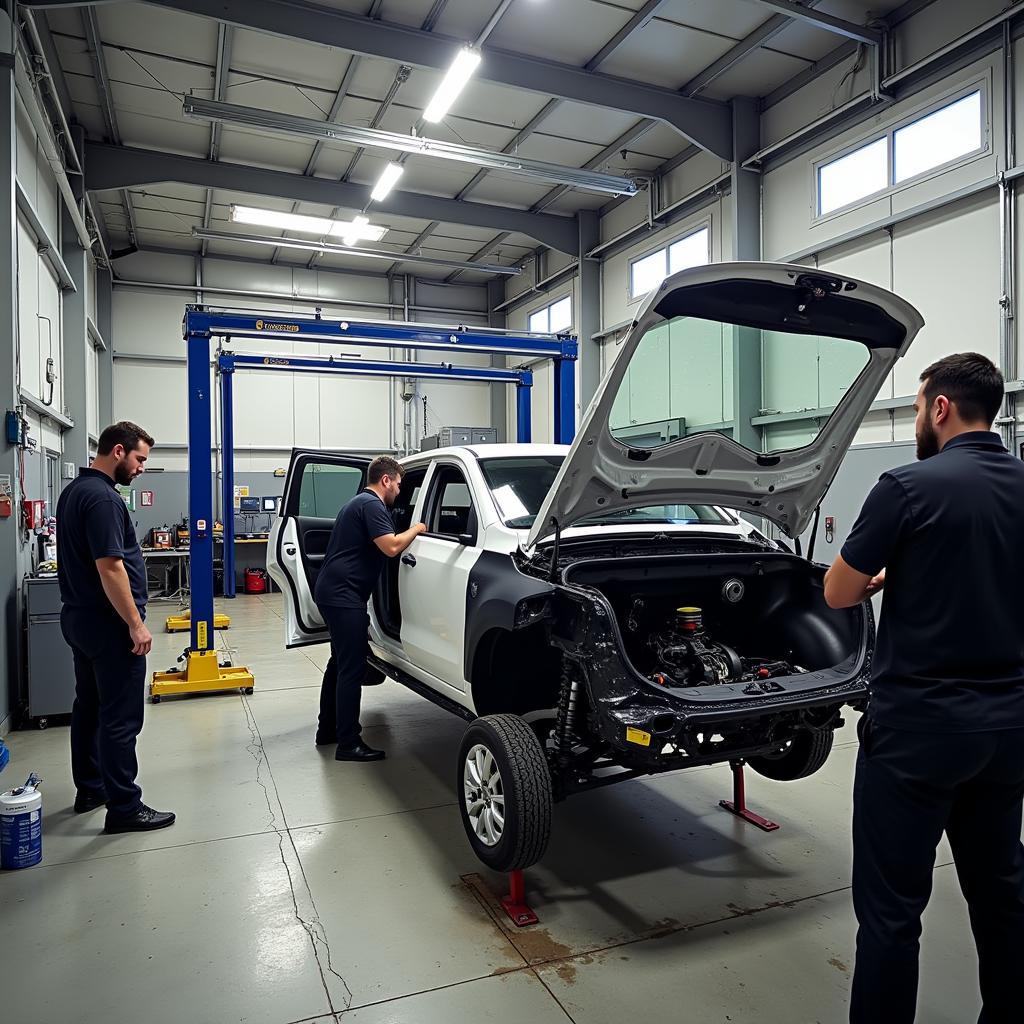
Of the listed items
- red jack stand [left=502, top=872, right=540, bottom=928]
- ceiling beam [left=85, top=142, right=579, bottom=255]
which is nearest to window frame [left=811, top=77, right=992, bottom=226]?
ceiling beam [left=85, top=142, right=579, bottom=255]

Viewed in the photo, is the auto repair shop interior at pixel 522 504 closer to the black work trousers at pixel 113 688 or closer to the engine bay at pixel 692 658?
the engine bay at pixel 692 658

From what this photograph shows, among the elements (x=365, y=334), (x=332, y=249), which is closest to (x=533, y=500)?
(x=365, y=334)

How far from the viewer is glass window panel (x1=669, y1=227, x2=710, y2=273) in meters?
9.91

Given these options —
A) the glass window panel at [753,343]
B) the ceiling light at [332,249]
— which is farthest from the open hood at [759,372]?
the ceiling light at [332,249]

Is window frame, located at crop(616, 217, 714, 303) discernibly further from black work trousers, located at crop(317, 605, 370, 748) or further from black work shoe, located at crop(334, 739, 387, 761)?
black work shoe, located at crop(334, 739, 387, 761)

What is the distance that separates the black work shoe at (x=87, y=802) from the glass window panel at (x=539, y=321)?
37.4ft

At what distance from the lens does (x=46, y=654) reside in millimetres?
4930

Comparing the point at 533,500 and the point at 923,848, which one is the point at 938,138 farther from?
the point at 923,848

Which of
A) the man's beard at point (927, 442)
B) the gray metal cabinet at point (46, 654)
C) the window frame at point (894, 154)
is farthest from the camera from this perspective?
the window frame at point (894, 154)

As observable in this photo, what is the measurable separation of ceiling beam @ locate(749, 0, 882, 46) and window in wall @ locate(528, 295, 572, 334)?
6.41 m

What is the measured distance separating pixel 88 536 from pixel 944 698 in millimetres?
3140

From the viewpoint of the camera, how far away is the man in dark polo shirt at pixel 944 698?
169 cm

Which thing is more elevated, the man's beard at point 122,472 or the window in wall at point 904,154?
the window in wall at point 904,154

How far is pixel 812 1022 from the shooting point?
2.14 metres
